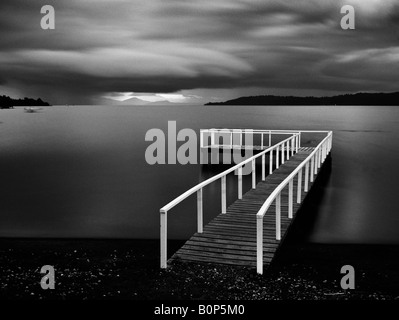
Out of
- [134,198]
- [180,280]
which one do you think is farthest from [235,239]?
[134,198]

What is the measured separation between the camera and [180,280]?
20.5 feet

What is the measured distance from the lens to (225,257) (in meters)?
7.20

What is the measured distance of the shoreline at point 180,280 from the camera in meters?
5.92

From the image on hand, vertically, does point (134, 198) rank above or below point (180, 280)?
below

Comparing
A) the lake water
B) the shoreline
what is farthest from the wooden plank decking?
the lake water

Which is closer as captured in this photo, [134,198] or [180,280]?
[180,280]

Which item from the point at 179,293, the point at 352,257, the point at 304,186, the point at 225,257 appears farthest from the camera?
the point at 304,186

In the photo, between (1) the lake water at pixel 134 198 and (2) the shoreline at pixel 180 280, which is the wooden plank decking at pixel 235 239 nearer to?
(2) the shoreline at pixel 180 280

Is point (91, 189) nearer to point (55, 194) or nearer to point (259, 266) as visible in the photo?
point (55, 194)

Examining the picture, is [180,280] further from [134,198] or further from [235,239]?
[134,198]

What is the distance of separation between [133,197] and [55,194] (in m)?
3.77

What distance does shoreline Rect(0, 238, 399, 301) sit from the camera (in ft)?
19.4

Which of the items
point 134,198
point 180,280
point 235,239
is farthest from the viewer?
point 134,198
